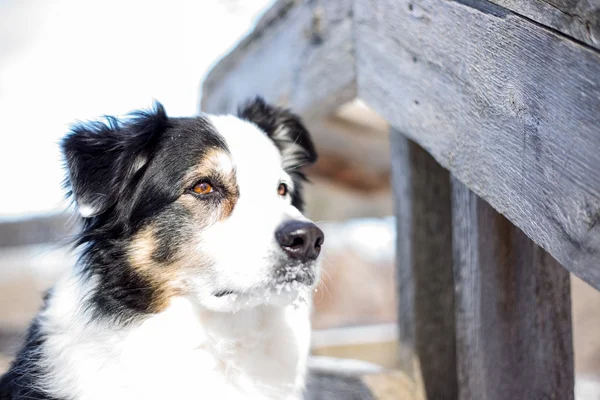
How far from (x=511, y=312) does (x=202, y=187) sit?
46.1 inches

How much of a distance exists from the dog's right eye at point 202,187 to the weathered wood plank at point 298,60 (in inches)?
37.0

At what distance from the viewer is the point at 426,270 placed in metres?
2.85

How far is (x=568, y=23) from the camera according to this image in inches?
52.5

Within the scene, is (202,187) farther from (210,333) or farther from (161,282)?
(210,333)

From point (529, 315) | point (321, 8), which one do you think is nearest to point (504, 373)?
point (529, 315)

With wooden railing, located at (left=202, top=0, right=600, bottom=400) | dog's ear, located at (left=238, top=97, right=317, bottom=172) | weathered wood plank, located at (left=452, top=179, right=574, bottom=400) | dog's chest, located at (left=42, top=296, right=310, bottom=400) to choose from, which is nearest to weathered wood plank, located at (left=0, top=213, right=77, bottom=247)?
wooden railing, located at (left=202, top=0, right=600, bottom=400)

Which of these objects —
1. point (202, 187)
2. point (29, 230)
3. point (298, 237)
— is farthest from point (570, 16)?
point (29, 230)

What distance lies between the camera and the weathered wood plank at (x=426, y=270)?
2816 mm

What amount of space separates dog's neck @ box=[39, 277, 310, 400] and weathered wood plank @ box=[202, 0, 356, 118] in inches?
47.9

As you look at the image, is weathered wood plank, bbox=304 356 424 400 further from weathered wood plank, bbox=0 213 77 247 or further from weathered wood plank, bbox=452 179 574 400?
weathered wood plank, bbox=0 213 77 247

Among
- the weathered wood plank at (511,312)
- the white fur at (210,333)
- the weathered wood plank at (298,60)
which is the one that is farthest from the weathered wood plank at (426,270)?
the white fur at (210,333)

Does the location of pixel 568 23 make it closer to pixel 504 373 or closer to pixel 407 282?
pixel 504 373

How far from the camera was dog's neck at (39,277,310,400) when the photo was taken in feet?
7.14

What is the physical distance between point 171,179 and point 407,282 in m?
1.23
